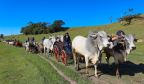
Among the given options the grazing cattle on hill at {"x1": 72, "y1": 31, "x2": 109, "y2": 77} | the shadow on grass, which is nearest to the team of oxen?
the grazing cattle on hill at {"x1": 72, "y1": 31, "x2": 109, "y2": 77}

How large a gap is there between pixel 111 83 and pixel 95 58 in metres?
1.89

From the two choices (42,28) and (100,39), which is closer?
(100,39)

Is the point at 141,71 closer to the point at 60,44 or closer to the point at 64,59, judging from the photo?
the point at 64,59

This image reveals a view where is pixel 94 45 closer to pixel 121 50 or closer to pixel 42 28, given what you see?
pixel 121 50

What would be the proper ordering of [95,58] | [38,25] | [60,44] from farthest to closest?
[38,25] < [60,44] < [95,58]

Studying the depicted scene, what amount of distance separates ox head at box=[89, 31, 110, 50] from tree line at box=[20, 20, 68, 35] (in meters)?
92.5

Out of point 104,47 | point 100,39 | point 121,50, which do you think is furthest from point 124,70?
point 100,39

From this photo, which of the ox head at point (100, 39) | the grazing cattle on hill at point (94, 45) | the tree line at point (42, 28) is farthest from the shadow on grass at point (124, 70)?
the tree line at point (42, 28)

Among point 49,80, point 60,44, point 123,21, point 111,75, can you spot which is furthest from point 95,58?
point 123,21

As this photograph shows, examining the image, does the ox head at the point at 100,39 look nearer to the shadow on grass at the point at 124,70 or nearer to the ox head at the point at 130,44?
the ox head at the point at 130,44

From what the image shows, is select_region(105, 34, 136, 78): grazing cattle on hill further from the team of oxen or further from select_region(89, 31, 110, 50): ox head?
select_region(89, 31, 110, 50): ox head

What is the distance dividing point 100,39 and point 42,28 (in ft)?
318

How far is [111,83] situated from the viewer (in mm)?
14641

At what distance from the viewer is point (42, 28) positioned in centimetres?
11188
